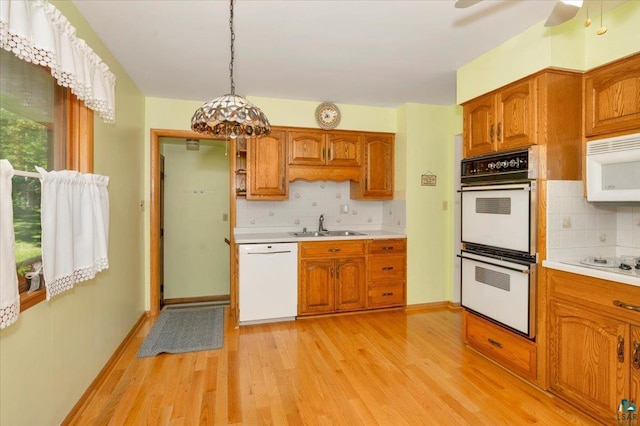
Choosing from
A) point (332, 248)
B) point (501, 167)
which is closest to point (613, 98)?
point (501, 167)

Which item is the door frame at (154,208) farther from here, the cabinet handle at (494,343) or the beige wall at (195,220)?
the cabinet handle at (494,343)

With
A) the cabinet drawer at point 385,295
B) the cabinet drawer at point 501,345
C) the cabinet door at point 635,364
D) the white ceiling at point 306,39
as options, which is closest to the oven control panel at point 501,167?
the white ceiling at point 306,39

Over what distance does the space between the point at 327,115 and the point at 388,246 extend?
5.67 feet

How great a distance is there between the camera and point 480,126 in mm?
2725

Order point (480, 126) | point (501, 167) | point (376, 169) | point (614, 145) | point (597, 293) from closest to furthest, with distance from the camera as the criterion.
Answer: point (597, 293) < point (614, 145) < point (501, 167) < point (480, 126) < point (376, 169)

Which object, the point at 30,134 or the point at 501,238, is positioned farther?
the point at 501,238

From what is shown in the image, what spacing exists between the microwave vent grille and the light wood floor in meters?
1.62

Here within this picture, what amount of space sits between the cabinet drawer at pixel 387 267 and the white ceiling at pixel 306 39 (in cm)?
189

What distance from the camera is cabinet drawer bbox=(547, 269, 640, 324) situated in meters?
1.73

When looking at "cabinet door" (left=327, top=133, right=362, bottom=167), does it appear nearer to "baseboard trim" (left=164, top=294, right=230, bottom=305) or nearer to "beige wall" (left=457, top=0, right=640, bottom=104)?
"beige wall" (left=457, top=0, right=640, bottom=104)

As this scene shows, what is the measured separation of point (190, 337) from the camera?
316cm

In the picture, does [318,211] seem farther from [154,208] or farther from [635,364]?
[635,364]

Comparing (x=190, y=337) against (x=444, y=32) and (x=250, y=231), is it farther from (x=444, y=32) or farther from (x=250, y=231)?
(x=444, y=32)

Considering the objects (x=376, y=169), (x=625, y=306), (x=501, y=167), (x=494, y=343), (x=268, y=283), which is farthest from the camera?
(x=376, y=169)
